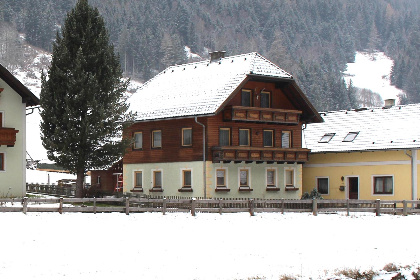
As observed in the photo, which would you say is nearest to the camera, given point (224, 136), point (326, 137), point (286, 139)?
point (224, 136)

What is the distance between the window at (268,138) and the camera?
51541mm

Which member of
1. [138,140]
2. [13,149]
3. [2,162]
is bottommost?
[2,162]


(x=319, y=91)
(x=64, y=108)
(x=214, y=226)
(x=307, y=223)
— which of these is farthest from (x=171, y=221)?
(x=319, y=91)

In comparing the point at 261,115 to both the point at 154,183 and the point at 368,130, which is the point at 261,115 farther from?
the point at 368,130

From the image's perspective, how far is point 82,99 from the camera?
43969mm

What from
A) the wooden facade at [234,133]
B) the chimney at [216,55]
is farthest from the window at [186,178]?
the chimney at [216,55]

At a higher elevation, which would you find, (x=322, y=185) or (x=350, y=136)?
(x=350, y=136)

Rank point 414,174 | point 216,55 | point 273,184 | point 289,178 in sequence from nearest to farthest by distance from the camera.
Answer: point 414,174 < point 273,184 < point 289,178 < point 216,55

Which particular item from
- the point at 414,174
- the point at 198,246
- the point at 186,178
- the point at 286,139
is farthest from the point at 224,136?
the point at 198,246

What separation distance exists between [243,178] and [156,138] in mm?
6392

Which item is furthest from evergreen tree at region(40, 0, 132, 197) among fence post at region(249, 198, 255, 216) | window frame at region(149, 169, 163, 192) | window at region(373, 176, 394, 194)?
window at region(373, 176, 394, 194)

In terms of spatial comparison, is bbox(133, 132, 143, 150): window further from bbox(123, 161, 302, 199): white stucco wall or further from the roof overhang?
the roof overhang

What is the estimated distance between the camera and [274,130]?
51875 mm

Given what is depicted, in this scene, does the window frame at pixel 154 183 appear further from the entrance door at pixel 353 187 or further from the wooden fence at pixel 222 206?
the entrance door at pixel 353 187
